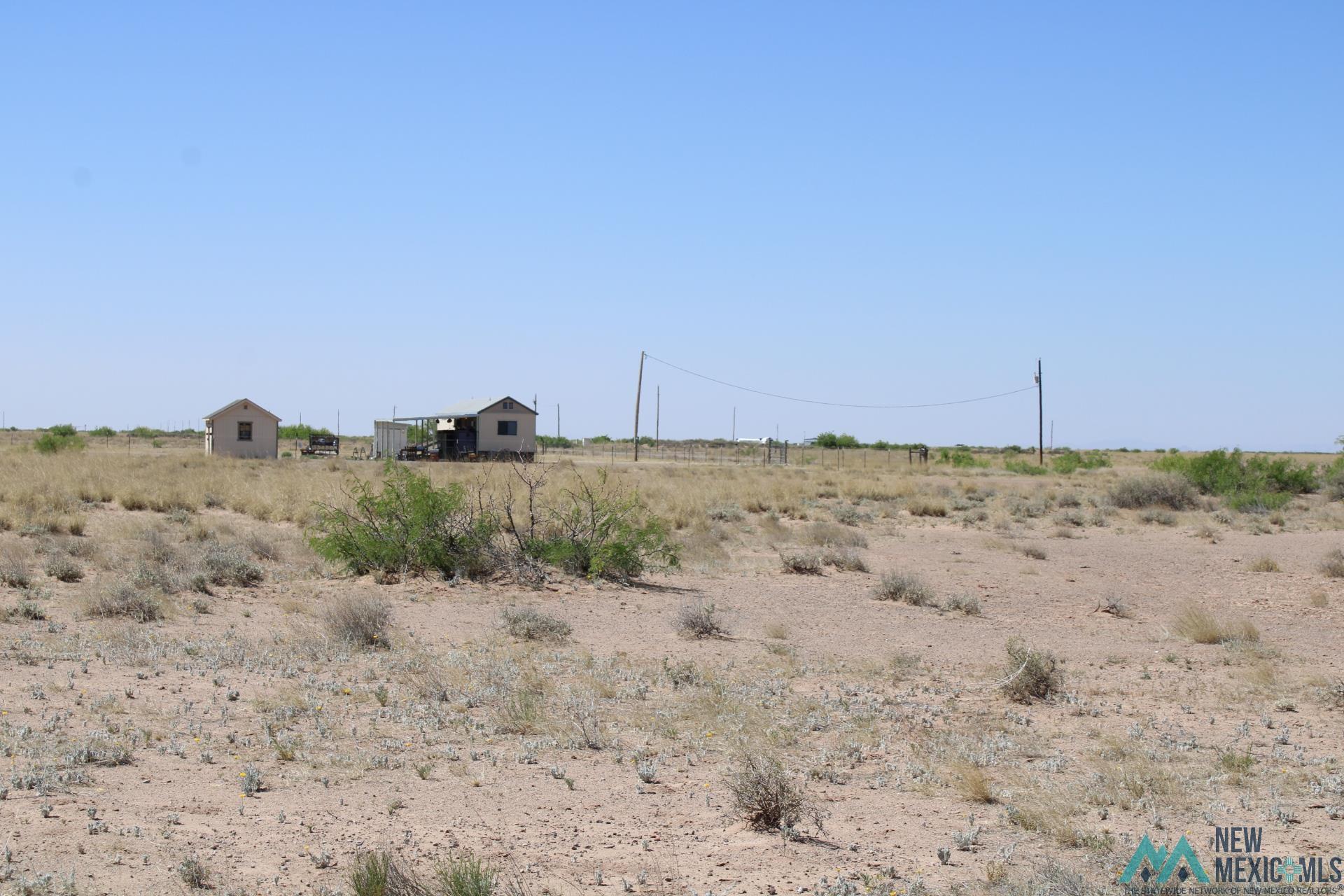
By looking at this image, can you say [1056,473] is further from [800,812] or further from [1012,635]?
[800,812]

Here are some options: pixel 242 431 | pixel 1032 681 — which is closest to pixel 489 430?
pixel 242 431

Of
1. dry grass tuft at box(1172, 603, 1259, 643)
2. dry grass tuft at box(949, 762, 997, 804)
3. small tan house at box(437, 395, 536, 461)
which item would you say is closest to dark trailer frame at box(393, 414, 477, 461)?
small tan house at box(437, 395, 536, 461)

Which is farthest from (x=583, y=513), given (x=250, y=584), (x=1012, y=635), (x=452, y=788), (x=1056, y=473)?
(x=1056, y=473)

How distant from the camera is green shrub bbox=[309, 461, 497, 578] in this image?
18.3 metres

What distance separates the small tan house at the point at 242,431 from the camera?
58.0 m

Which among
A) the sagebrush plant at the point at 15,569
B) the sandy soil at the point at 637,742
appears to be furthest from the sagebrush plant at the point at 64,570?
the sandy soil at the point at 637,742

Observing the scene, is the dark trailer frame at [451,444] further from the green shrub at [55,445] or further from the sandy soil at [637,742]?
the sandy soil at [637,742]

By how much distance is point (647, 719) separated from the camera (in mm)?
9703

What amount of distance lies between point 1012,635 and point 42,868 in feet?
39.4

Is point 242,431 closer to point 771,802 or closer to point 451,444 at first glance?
point 451,444

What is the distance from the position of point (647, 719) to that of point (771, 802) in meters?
2.80

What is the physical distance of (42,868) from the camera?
235 inches

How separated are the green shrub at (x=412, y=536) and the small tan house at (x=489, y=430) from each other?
4239 centimetres

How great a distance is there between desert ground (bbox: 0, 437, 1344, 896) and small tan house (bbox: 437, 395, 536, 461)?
4031 cm
